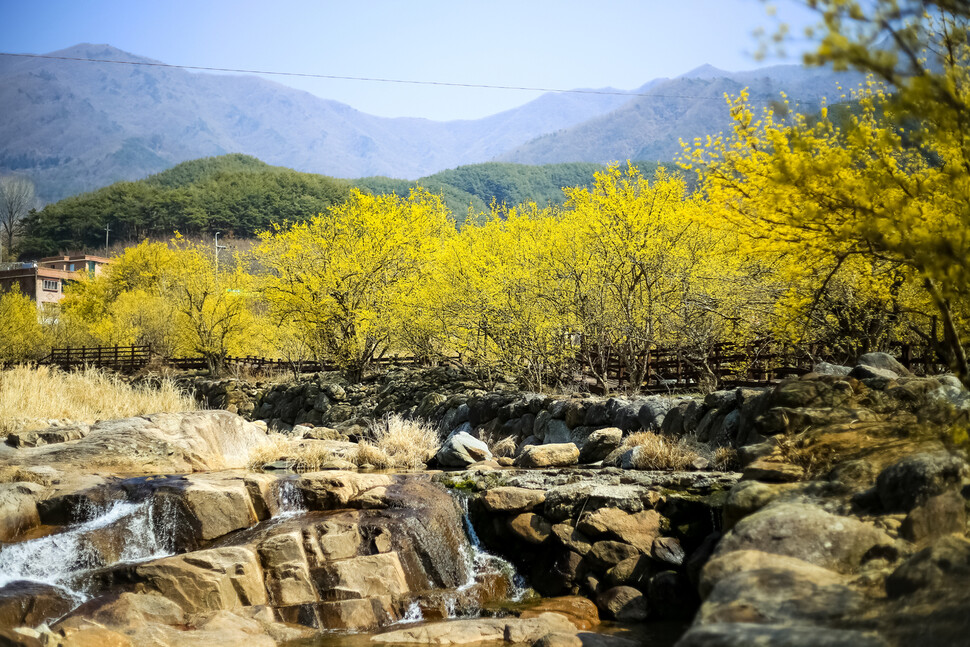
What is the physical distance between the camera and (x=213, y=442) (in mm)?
11469

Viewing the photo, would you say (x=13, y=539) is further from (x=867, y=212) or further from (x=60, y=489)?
(x=867, y=212)

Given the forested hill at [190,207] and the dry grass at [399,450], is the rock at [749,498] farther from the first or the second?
the forested hill at [190,207]

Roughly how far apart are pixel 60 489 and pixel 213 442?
11.9ft

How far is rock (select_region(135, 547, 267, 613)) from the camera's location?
627 centimetres

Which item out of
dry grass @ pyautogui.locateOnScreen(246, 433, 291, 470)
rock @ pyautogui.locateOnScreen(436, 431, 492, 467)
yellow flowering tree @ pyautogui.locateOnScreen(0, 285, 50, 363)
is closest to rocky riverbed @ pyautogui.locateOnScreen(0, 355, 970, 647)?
rock @ pyautogui.locateOnScreen(436, 431, 492, 467)

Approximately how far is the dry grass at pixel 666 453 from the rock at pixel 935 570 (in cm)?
531

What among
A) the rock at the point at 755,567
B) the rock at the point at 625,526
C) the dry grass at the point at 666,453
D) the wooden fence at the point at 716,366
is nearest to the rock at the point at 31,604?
the rock at the point at 625,526

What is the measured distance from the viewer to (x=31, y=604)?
5902 mm

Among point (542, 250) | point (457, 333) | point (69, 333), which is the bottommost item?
point (69, 333)

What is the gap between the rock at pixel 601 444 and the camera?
412 inches

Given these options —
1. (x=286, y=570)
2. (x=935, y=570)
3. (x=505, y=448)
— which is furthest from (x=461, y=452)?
(x=935, y=570)

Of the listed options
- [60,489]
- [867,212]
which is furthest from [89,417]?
[867,212]

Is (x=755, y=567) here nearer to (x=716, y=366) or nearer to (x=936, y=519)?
(x=936, y=519)

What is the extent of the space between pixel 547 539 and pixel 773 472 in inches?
102
